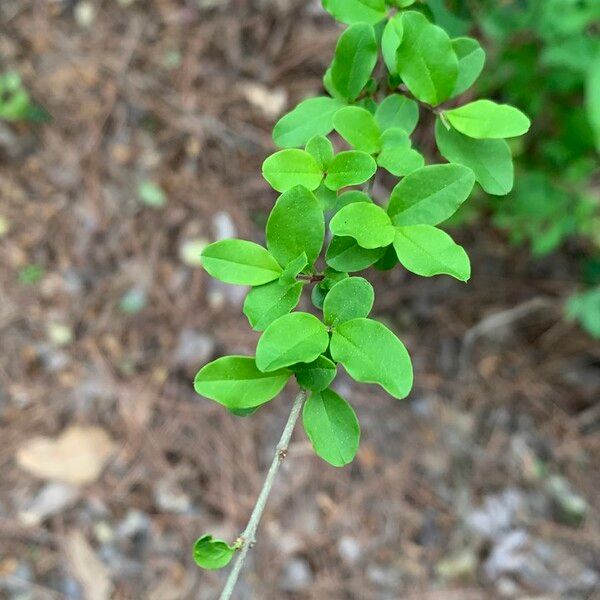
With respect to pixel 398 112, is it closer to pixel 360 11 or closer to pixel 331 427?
pixel 360 11

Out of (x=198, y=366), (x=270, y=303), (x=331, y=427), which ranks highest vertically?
(x=270, y=303)

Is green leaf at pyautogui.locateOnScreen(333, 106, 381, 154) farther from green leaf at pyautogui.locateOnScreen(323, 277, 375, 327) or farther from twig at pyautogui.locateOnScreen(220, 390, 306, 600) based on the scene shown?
twig at pyautogui.locateOnScreen(220, 390, 306, 600)

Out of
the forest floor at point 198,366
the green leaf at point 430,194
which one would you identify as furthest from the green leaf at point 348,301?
the forest floor at point 198,366

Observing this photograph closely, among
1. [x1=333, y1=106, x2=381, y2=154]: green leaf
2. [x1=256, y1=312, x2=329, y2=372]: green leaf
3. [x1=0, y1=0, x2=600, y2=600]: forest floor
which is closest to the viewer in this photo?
[x1=256, y1=312, x2=329, y2=372]: green leaf

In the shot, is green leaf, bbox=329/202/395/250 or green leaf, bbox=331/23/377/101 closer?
green leaf, bbox=329/202/395/250

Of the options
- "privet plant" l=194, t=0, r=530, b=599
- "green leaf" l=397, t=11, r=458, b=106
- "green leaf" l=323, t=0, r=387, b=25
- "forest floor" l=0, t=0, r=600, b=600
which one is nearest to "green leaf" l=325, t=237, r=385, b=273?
"privet plant" l=194, t=0, r=530, b=599

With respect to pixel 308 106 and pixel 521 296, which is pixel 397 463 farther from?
pixel 308 106

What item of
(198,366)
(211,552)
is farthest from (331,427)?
(198,366)
